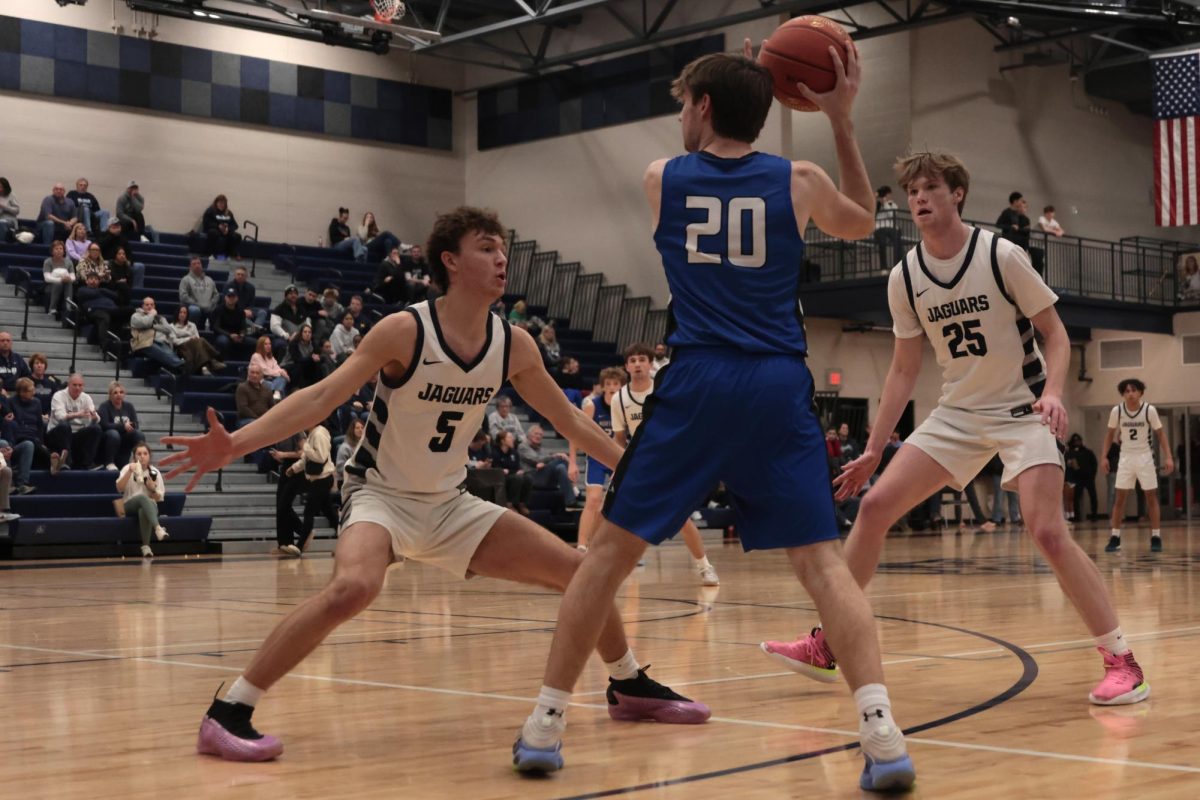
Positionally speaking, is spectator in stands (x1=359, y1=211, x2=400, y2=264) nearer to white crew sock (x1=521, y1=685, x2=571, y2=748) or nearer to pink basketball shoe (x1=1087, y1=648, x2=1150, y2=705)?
pink basketball shoe (x1=1087, y1=648, x2=1150, y2=705)

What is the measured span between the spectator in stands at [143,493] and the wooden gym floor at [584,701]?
553cm

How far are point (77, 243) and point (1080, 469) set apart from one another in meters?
17.3

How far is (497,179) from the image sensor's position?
28.4m

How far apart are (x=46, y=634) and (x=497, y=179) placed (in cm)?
2172

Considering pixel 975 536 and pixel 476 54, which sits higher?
pixel 476 54

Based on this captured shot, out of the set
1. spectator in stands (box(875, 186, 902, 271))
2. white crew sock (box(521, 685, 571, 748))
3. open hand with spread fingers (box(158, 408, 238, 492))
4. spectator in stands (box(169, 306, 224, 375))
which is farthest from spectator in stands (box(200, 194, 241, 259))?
white crew sock (box(521, 685, 571, 748))

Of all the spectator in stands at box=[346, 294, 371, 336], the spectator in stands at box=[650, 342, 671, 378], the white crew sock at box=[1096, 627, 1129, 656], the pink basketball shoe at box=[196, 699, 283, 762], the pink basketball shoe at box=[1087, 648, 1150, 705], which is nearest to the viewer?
the pink basketball shoe at box=[196, 699, 283, 762]

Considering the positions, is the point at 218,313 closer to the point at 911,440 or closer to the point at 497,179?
the point at 497,179

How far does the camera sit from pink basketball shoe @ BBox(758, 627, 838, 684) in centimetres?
510

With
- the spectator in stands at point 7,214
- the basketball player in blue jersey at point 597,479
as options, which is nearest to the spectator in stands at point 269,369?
the spectator in stands at point 7,214

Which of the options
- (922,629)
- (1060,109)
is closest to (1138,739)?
(922,629)

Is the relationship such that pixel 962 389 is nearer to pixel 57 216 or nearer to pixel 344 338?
pixel 344 338

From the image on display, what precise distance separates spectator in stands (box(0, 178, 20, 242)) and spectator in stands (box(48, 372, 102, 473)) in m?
5.59

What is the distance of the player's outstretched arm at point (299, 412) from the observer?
12.9 ft
